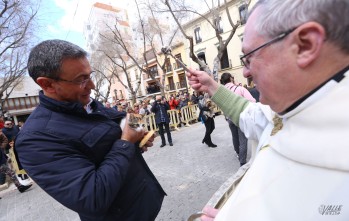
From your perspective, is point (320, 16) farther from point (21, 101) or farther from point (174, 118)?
point (21, 101)

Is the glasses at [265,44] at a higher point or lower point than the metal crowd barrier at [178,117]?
higher

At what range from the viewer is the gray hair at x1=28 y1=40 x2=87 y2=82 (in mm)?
1319

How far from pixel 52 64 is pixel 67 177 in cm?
59

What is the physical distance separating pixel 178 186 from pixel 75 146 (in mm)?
3613

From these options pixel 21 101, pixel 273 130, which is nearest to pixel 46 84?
pixel 273 130

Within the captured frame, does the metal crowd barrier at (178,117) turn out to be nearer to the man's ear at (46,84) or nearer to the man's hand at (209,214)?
the man's ear at (46,84)

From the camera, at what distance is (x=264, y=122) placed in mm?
1523

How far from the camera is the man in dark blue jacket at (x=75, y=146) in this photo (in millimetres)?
1204

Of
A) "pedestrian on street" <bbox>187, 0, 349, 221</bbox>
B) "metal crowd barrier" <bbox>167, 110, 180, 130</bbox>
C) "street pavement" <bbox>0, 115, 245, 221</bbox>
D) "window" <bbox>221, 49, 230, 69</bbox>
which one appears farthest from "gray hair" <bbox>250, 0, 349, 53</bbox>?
"window" <bbox>221, 49, 230, 69</bbox>

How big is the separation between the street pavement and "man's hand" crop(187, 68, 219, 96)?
2.27 metres

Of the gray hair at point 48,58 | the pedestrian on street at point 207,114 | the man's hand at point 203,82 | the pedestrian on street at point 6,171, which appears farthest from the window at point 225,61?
the gray hair at point 48,58

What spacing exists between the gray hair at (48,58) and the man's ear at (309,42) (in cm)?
111

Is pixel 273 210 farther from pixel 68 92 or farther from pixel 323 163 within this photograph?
pixel 68 92

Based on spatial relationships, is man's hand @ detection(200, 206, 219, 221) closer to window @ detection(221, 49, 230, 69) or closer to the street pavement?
the street pavement
